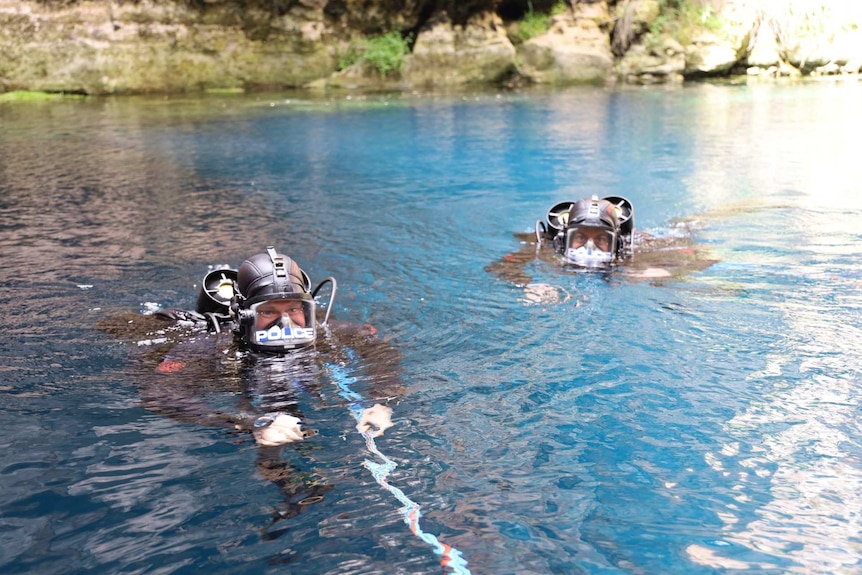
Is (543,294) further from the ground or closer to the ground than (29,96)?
closer to the ground

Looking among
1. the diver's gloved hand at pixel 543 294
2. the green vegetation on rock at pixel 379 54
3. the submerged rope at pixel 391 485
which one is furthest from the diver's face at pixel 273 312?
the green vegetation on rock at pixel 379 54

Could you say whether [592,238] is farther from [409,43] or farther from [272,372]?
[409,43]

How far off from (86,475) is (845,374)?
4.61m

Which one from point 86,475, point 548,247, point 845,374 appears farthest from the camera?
point 548,247

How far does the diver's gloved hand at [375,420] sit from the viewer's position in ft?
15.8

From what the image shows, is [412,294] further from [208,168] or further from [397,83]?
[397,83]

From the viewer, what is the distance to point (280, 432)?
4.32 m

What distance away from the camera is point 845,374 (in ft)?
17.8

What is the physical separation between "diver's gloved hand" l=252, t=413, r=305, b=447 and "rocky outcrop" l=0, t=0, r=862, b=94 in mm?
23687

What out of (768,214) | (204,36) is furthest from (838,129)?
(204,36)

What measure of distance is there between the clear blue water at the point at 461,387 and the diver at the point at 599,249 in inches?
8.2

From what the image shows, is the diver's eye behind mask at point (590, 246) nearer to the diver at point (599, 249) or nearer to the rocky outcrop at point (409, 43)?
the diver at point (599, 249)

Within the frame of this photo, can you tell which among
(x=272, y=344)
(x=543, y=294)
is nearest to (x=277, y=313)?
(x=272, y=344)

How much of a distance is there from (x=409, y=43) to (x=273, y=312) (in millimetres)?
25807
